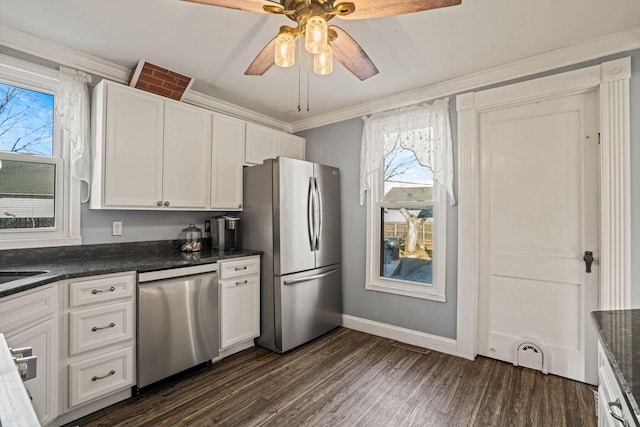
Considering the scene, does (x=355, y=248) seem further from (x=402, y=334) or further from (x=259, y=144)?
(x=259, y=144)

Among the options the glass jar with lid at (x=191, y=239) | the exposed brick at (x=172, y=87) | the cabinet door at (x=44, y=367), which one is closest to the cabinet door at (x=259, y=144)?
the exposed brick at (x=172, y=87)

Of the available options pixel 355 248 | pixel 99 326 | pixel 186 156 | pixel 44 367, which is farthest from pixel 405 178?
pixel 44 367

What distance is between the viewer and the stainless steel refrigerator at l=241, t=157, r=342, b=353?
287cm

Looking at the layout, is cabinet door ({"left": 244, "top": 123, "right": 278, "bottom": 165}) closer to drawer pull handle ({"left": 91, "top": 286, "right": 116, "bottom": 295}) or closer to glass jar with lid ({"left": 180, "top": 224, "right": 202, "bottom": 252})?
glass jar with lid ({"left": 180, "top": 224, "right": 202, "bottom": 252})

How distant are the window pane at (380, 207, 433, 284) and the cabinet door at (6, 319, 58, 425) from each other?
8.87ft

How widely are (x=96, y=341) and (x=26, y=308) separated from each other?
497 millimetres

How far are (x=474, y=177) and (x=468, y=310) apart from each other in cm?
117

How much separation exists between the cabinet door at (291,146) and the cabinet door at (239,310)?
1.54 m

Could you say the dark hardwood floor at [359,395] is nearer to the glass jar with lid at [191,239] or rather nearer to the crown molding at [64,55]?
the glass jar with lid at [191,239]

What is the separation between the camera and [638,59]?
6.91 feet

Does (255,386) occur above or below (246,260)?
below

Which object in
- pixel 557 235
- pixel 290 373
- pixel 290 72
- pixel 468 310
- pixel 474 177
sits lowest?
pixel 290 373

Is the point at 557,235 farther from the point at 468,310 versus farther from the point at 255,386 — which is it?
the point at 255,386

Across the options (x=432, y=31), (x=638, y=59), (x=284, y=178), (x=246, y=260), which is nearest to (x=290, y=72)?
(x=284, y=178)
